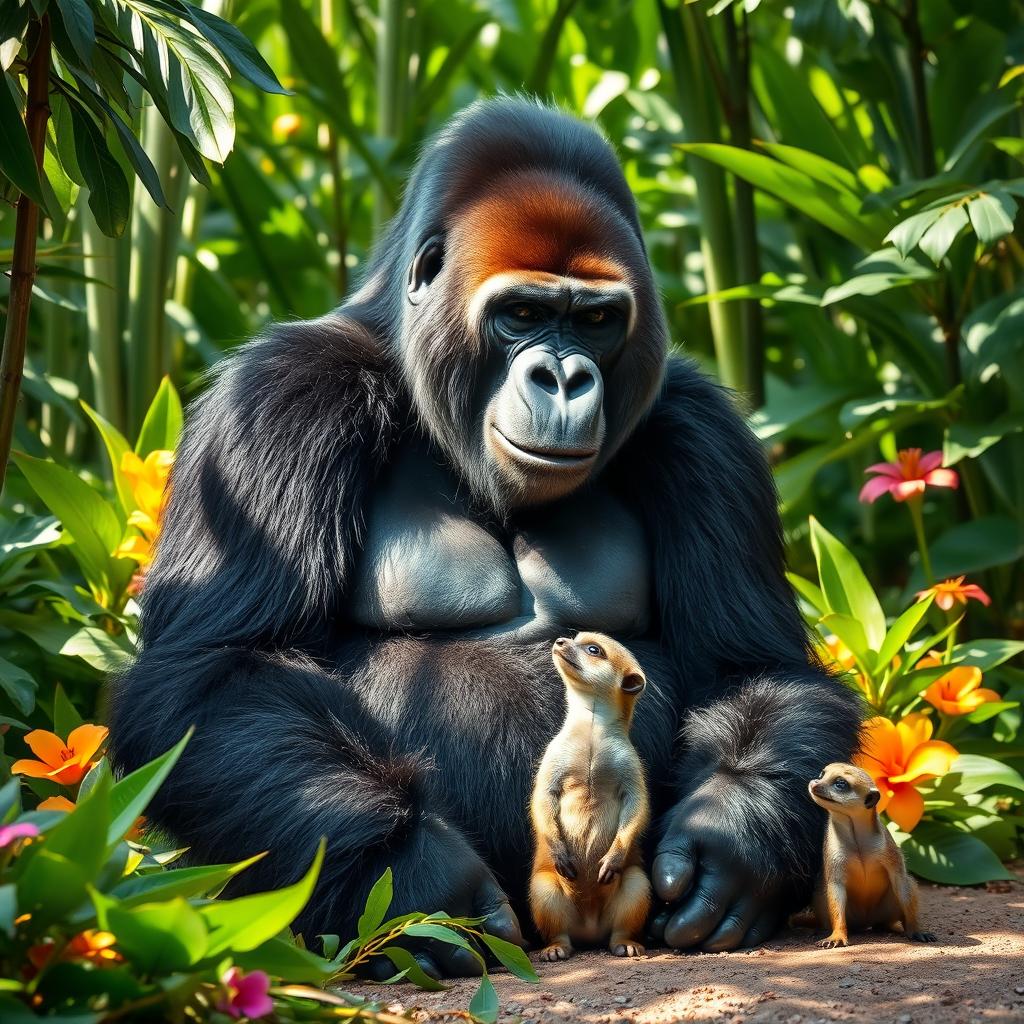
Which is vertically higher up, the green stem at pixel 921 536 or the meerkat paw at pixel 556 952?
the green stem at pixel 921 536

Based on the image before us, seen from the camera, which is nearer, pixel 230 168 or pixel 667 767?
pixel 667 767

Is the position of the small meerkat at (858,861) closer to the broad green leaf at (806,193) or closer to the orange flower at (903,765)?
the orange flower at (903,765)

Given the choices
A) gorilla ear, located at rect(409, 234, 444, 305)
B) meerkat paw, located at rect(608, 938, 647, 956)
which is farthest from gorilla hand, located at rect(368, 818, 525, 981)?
gorilla ear, located at rect(409, 234, 444, 305)

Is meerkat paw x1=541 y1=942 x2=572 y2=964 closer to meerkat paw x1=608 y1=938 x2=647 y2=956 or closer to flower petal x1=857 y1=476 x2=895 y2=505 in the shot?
meerkat paw x1=608 y1=938 x2=647 y2=956

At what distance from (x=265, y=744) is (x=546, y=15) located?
599 cm

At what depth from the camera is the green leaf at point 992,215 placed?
→ 4.50m

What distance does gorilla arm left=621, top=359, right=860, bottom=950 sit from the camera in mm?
3492

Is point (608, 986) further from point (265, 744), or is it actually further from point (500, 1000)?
point (265, 744)

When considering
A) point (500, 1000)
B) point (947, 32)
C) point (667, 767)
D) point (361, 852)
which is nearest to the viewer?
point (500, 1000)

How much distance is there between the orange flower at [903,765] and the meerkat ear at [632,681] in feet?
3.31

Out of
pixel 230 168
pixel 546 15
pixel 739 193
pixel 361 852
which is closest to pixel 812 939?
pixel 361 852

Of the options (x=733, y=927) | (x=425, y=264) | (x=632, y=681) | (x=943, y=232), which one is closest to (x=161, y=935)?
(x=632, y=681)

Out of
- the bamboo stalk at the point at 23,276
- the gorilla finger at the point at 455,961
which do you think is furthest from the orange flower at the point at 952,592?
the bamboo stalk at the point at 23,276

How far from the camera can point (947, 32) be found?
6.11 m
